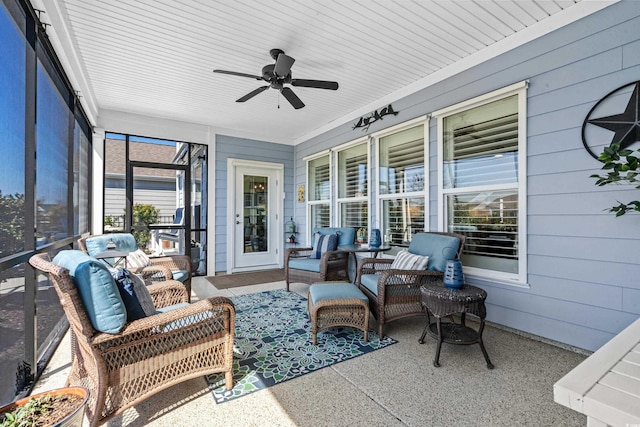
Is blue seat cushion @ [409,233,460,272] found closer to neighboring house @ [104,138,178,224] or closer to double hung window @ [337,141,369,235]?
double hung window @ [337,141,369,235]

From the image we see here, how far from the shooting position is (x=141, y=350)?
1614 mm

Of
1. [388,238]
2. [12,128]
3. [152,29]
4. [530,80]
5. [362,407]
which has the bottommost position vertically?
[362,407]

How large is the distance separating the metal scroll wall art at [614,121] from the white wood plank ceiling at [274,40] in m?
0.75

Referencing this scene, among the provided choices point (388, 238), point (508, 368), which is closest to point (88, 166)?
point (388, 238)

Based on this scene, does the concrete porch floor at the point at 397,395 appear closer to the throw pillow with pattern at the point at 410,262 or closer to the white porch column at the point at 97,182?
the throw pillow with pattern at the point at 410,262

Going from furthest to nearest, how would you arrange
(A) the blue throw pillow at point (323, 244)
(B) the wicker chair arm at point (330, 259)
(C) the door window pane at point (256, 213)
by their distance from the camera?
(C) the door window pane at point (256, 213) < (A) the blue throw pillow at point (323, 244) < (B) the wicker chair arm at point (330, 259)

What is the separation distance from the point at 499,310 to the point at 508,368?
859 mm

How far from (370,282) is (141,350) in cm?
199

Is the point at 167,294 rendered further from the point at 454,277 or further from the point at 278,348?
the point at 454,277

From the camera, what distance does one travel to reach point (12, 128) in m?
1.75

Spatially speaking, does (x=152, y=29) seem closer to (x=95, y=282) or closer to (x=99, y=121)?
(x=95, y=282)

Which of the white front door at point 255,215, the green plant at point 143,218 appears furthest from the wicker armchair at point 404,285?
the green plant at point 143,218

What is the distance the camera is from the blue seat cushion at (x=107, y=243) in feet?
9.51

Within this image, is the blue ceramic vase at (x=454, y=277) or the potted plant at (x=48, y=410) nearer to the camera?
the potted plant at (x=48, y=410)
